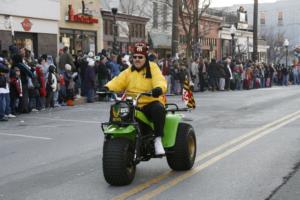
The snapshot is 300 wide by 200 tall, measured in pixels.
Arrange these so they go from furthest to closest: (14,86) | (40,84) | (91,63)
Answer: (91,63)
(40,84)
(14,86)

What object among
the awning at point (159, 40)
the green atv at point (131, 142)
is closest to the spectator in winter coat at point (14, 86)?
the green atv at point (131, 142)

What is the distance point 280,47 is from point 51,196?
79.3 metres

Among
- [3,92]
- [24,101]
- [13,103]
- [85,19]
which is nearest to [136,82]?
[3,92]

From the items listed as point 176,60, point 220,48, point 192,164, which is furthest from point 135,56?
point 220,48

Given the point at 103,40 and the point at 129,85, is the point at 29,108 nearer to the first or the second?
the point at 129,85

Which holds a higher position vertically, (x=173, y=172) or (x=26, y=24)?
(x=26, y=24)

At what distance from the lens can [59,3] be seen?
32.2 metres

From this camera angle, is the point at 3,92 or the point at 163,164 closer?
the point at 163,164

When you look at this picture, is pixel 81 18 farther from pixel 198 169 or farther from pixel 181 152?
pixel 181 152

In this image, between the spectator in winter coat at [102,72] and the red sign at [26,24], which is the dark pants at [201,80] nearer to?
→ the spectator in winter coat at [102,72]

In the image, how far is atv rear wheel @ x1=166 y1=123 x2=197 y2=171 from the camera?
314 inches

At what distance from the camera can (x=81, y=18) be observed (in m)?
34.3

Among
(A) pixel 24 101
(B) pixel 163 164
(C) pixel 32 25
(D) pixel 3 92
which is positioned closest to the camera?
(B) pixel 163 164

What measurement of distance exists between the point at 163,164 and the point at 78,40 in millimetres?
26674
